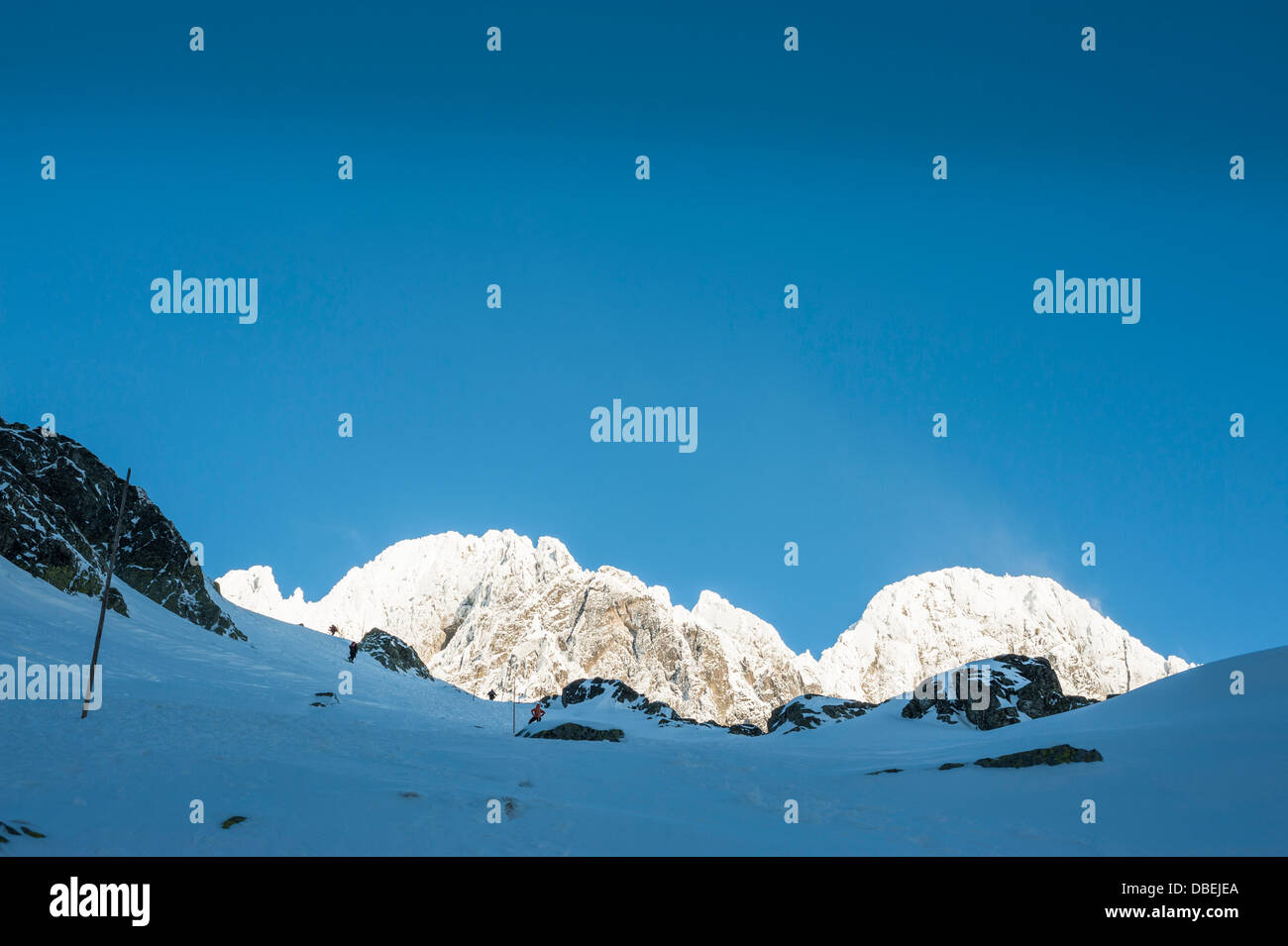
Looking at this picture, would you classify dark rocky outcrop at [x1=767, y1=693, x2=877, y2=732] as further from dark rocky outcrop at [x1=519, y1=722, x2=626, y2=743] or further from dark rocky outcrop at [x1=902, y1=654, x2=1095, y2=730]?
dark rocky outcrop at [x1=519, y1=722, x2=626, y2=743]

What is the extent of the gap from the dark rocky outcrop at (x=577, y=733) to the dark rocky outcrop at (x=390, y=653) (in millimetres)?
32175

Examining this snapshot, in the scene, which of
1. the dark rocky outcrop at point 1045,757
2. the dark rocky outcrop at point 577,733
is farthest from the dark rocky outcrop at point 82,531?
the dark rocky outcrop at point 1045,757

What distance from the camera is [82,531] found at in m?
47.6

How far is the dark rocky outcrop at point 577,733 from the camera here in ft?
109

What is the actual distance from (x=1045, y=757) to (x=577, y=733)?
20.9 metres

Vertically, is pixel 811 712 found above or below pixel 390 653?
below

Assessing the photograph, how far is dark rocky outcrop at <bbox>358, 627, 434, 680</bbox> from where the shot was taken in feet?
209

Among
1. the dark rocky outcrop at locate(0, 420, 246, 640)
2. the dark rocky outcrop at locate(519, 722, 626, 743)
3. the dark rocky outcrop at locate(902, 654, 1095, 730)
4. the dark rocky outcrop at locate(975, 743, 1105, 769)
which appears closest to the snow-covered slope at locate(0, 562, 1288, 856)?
the dark rocky outcrop at locate(975, 743, 1105, 769)

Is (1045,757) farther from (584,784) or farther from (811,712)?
(811,712)

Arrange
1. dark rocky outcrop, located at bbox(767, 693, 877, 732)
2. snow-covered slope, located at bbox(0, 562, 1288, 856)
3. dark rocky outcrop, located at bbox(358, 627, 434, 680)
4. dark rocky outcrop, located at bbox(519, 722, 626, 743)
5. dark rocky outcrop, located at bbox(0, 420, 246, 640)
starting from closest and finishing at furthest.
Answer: snow-covered slope, located at bbox(0, 562, 1288, 856) → dark rocky outcrop, located at bbox(519, 722, 626, 743) → dark rocky outcrop, located at bbox(0, 420, 246, 640) → dark rocky outcrop, located at bbox(767, 693, 877, 732) → dark rocky outcrop, located at bbox(358, 627, 434, 680)

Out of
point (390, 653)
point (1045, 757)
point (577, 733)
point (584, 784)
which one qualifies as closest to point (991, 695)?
point (1045, 757)

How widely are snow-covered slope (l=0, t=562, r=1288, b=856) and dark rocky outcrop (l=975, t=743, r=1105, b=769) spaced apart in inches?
22.1
